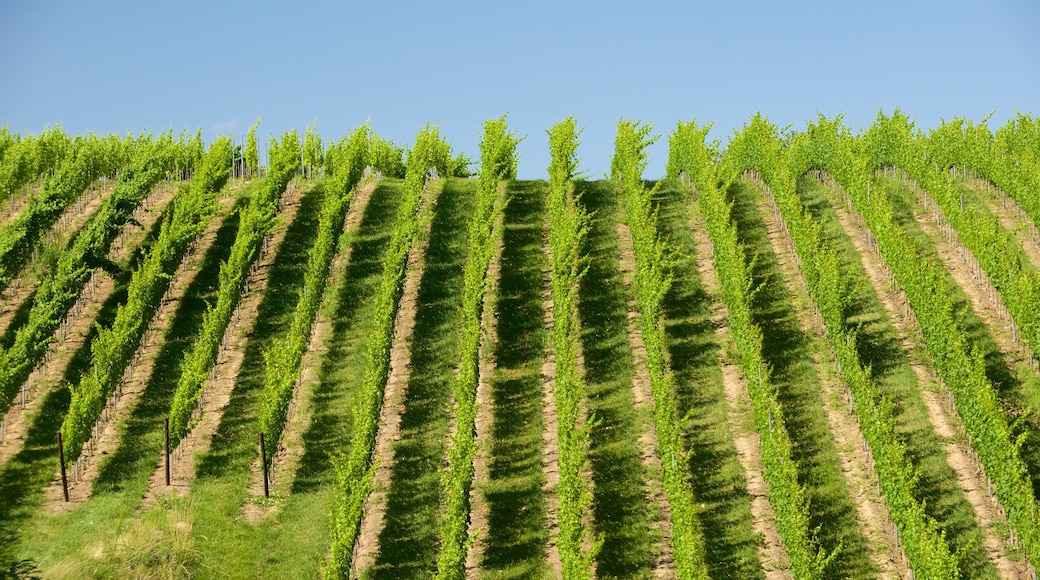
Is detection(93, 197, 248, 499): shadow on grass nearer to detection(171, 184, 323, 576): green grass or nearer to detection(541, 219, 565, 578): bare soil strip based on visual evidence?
detection(171, 184, 323, 576): green grass

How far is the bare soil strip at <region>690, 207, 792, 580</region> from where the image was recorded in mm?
36969

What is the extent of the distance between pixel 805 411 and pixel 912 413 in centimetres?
399

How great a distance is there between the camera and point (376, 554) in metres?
37.6

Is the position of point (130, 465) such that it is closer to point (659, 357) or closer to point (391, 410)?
point (391, 410)

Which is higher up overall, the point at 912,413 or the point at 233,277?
the point at 233,277

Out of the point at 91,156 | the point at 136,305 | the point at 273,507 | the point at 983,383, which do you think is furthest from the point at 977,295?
the point at 91,156

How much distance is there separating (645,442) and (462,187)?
27.8 m

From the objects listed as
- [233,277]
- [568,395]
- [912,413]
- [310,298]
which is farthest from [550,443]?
[233,277]

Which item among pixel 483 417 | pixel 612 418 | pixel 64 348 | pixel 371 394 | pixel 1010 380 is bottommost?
pixel 371 394

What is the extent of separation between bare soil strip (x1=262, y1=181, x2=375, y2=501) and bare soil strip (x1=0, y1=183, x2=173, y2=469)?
290 inches

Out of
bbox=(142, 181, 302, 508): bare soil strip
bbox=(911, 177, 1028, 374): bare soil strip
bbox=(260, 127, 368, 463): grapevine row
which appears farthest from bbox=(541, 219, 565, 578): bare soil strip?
bbox=(911, 177, 1028, 374): bare soil strip

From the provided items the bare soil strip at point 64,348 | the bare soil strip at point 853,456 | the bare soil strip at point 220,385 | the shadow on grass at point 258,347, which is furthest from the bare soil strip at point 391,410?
the bare soil strip at point 853,456

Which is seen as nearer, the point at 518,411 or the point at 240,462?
the point at 240,462

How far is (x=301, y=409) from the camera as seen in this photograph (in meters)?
45.5
